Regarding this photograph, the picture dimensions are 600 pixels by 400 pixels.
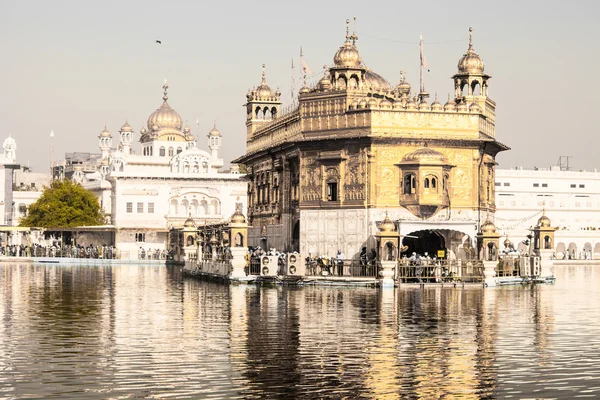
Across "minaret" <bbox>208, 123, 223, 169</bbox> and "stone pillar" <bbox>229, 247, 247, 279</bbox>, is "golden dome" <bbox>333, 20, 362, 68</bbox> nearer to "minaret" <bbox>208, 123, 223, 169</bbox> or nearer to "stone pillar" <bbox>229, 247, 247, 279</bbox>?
"stone pillar" <bbox>229, 247, 247, 279</bbox>

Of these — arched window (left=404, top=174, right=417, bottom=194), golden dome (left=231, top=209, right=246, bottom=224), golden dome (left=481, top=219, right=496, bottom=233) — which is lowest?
golden dome (left=481, top=219, right=496, bottom=233)

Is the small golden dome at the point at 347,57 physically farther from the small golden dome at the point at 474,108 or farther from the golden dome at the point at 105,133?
the golden dome at the point at 105,133

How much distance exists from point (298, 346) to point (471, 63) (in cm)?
3130

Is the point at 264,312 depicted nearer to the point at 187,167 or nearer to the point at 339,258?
the point at 339,258

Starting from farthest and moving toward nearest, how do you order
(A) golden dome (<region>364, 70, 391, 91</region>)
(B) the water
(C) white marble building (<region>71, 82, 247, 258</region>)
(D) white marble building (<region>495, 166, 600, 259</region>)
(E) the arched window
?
(D) white marble building (<region>495, 166, 600, 259</region>) → (C) white marble building (<region>71, 82, 247, 258</region>) → (A) golden dome (<region>364, 70, 391, 91</region>) → (E) the arched window → (B) the water

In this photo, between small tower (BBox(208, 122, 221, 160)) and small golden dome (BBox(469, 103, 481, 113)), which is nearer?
small golden dome (BBox(469, 103, 481, 113))

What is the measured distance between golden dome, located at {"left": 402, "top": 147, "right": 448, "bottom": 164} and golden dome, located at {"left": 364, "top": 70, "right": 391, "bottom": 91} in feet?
32.5

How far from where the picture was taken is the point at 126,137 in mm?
111438

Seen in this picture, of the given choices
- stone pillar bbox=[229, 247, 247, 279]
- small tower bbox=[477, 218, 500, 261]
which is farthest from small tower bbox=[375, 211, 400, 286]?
stone pillar bbox=[229, 247, 247, 279]

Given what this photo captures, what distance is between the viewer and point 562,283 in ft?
152

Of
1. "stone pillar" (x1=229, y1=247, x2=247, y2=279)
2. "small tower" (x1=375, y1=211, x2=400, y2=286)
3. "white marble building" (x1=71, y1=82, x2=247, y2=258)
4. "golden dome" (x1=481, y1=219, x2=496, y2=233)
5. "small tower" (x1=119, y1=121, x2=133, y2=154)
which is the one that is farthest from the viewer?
"small tower" (x1=119, y1=121, x2=133, y2=154)

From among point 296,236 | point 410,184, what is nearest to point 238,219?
point 296,236

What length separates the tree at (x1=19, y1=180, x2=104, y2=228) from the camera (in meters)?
91.7

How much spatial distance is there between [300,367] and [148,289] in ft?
75.2
